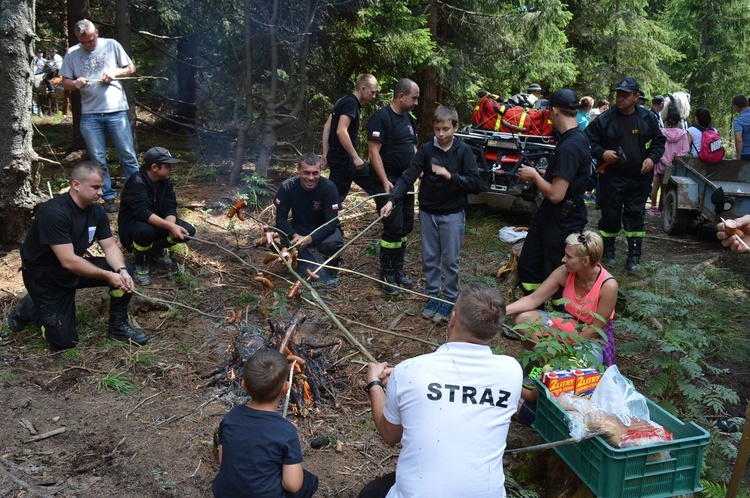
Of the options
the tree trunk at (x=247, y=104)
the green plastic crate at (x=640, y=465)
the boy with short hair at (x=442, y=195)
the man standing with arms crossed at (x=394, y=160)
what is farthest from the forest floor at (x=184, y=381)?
the tree trunk at (x=247, y=104)

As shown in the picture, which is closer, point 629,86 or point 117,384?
point 117,384

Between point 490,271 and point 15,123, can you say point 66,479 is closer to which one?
point 15,123

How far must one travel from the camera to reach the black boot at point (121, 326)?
5.29m

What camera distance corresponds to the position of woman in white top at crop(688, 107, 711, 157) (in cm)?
974

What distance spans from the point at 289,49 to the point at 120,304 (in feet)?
19.2

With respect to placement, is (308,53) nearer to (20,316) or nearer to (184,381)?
(20,316)

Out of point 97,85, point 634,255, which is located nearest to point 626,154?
point 634,255

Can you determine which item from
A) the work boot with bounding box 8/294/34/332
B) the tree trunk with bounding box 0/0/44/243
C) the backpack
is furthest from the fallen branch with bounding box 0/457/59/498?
the backpack

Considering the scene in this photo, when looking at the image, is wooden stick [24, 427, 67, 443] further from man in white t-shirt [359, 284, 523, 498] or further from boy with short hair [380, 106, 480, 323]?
boy with short hair [380, 106, 480, 323]

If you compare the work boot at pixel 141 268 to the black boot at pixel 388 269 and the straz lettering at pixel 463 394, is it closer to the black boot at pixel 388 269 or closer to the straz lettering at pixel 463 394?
the black boot at pixel 388 269

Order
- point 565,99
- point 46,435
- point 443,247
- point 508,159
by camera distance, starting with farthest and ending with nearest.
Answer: point 508,159
point 443,247
point 565,99
point 46,435

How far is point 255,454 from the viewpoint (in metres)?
2.88

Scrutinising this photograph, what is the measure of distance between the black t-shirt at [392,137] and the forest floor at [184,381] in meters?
1.27

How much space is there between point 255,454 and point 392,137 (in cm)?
435
